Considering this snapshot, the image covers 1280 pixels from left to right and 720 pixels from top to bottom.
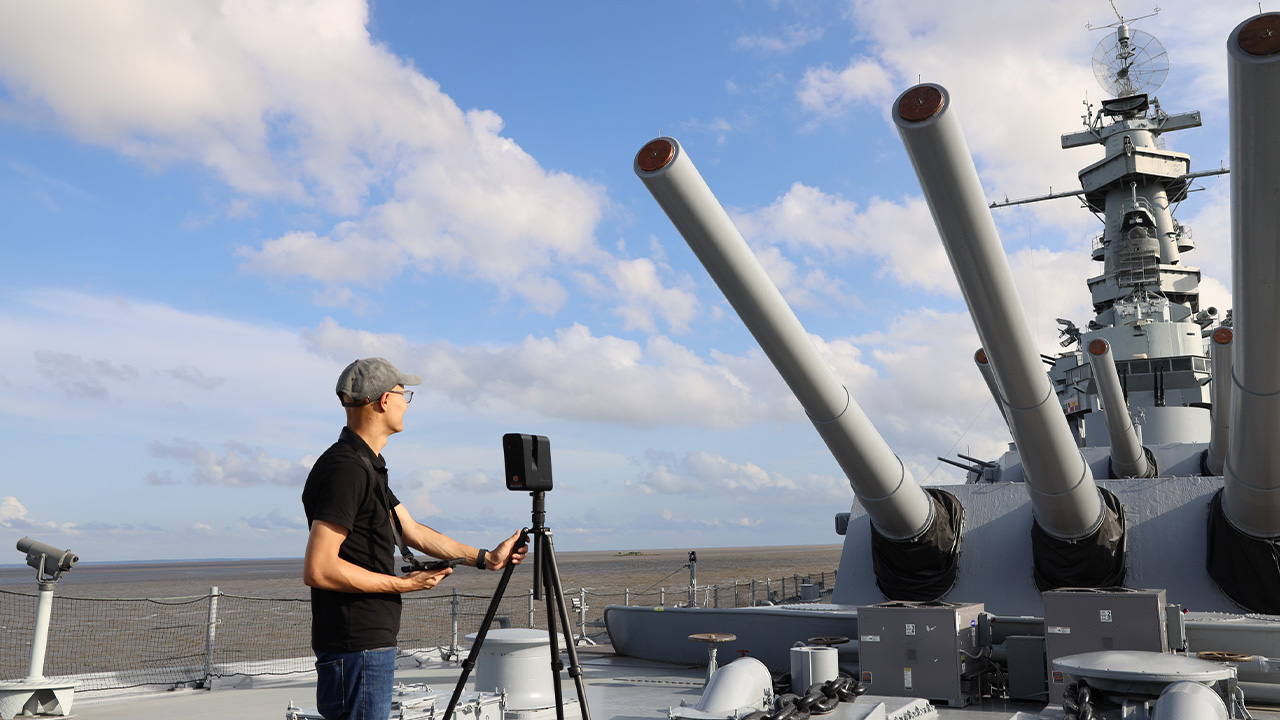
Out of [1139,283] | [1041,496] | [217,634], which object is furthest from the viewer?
[217,634]

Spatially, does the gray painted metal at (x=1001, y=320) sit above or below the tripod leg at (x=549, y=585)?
above

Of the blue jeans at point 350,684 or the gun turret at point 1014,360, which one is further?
the gun turret at point 1014,360

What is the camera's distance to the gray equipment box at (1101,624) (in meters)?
5.81

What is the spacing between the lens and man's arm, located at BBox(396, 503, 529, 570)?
2.71m

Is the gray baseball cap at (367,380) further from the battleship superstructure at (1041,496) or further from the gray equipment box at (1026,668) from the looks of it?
the gray equipment box at (1026,668)

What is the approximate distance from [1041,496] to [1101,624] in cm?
130

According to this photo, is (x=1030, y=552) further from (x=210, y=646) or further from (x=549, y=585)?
(x=210, y=646)

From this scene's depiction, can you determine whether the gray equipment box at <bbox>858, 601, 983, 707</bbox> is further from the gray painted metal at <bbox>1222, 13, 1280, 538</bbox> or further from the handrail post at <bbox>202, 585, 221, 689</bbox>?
the handrail post at <bbox>202, 585, 221, 689</bbox>

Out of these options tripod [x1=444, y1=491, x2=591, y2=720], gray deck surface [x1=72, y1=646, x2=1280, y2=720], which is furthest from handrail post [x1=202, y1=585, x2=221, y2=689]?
tripod [x1=444, y1=491, x2=591, y2=720]

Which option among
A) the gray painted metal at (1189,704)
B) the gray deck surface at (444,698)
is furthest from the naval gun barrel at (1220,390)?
the gray painted metal at (1189,704)

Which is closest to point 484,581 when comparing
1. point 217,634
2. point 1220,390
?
point 217,634

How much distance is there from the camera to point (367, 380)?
8.37ft

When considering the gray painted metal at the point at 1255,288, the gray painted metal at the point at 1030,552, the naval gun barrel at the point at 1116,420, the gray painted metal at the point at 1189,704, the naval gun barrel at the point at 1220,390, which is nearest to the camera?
the gray painted metal at the point at 1189,704

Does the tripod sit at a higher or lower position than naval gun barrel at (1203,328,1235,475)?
lower
